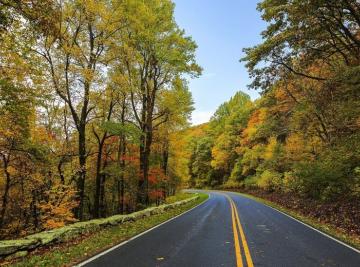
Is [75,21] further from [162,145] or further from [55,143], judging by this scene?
[162,145]

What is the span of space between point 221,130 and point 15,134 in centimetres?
6387

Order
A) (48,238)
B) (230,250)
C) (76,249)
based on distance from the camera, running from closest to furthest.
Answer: (230,250), (76,249), (48,238)

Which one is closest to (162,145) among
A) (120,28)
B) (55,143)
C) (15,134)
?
(55,143)

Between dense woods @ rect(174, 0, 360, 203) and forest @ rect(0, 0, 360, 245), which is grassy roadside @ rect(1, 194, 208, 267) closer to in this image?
forest @ rect(0, 0, 360, 245)

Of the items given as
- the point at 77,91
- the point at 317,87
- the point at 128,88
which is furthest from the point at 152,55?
the point at 317,87

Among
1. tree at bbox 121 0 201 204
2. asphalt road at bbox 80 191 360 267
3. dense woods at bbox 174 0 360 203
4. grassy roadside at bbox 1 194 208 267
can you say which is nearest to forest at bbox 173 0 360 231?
dense woods at bbox 174 0 360 203

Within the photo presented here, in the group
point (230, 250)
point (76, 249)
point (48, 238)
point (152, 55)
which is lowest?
point (230, 250)

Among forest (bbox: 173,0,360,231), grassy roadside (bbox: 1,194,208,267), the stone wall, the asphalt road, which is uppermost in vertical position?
forest (bbox: 173,0,360,231)

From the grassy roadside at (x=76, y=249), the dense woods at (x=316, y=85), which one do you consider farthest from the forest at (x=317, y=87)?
the grassy roadside at (x=76, y=249)

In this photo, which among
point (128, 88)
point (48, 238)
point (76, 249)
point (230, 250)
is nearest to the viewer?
point (230, 250)

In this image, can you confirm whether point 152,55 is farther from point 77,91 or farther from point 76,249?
point 76,249

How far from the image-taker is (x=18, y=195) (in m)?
21.6

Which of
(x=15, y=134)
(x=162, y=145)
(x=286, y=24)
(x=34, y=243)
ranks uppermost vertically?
(x=286, y=24)

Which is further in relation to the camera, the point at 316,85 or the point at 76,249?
the point at 316,85
